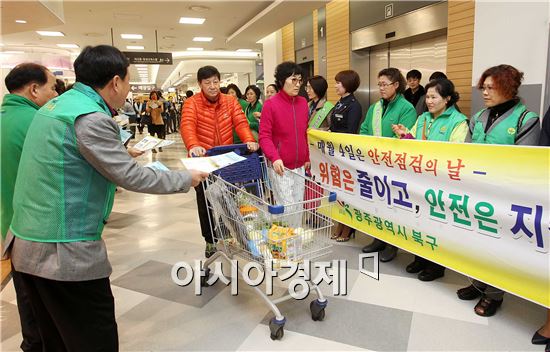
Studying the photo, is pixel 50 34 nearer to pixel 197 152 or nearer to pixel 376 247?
pixel 197 152

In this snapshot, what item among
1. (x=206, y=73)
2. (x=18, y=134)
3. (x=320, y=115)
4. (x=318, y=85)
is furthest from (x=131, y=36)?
(x=18, y=134)

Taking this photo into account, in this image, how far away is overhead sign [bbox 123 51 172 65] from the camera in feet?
40.1

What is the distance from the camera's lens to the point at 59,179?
1403 mm

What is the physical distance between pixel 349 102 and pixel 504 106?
1.37 metres

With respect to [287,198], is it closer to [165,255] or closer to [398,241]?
[398,241]

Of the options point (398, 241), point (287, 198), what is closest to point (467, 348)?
point (398, 241)

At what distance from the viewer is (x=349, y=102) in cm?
361

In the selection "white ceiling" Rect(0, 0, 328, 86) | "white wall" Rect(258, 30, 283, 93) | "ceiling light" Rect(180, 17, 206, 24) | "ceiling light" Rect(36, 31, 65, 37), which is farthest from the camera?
"ceiling light" Rect(36, 31, 65, 37)

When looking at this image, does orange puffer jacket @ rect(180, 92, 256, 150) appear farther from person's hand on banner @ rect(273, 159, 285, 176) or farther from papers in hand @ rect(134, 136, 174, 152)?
papers in hand @ rect(134, 136, 174, 152)

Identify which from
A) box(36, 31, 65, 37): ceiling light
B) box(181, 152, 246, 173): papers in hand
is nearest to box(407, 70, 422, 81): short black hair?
box(181, 152, 246, 173): papers in hand

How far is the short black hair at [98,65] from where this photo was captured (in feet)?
4.85

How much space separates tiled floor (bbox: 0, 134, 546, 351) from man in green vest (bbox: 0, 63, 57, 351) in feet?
1.64

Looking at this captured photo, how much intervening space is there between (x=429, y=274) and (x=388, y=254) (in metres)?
0.49

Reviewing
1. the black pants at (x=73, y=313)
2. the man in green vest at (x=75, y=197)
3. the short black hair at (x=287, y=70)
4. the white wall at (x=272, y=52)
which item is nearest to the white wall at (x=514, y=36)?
the short black hair at (x=287, y=70)
